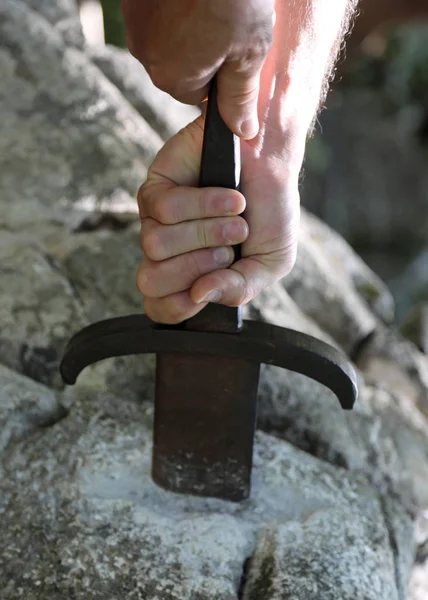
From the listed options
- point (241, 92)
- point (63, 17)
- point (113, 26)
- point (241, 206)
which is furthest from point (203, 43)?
point (113, 26)

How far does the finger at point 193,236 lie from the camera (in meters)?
0.68

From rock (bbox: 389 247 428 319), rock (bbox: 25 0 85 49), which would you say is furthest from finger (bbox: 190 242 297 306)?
rock (bbox: 389 247 428 319)

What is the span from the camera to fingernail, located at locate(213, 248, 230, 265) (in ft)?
2.29

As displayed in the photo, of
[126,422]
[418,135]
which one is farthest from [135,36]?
[418,135]

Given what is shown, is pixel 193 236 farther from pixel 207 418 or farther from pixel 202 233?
pixel 207 418

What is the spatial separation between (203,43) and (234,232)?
186 mm

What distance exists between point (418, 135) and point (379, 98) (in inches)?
14.3

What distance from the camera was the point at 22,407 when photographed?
34.1 inches

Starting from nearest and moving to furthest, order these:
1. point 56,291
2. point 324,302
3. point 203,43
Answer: point 203,43
point 56,291
point 324,302

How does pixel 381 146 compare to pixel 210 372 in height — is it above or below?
below

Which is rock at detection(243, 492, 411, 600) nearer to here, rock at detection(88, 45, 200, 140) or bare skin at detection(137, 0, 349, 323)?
bare skin at detection(137, 0, 349, 323)

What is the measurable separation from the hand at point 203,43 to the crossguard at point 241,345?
0.77 ft

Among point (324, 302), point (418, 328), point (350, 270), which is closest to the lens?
point (324, 302)

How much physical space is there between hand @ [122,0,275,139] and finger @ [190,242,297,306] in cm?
16
